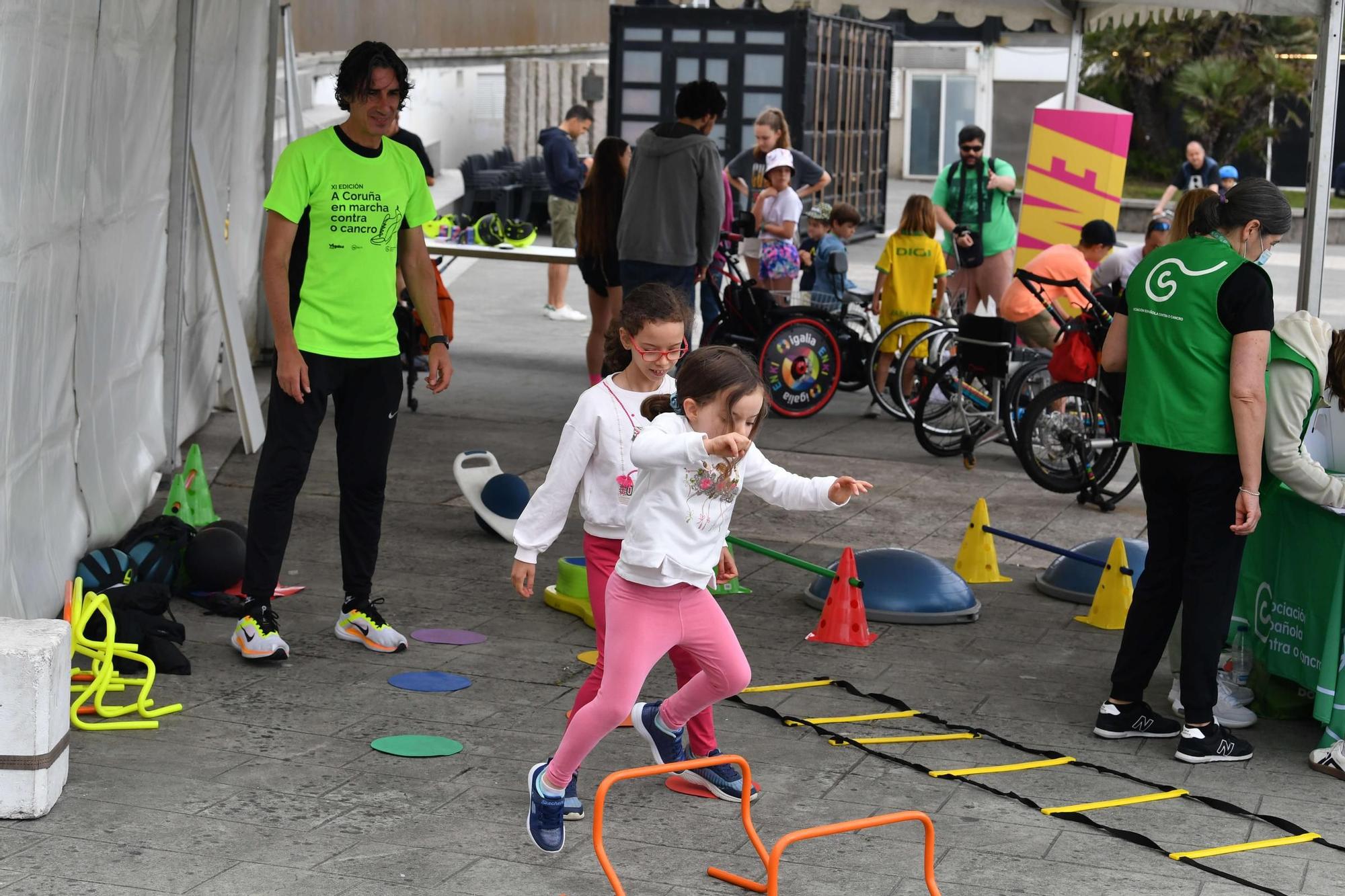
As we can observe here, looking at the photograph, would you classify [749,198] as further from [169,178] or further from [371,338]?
[371,338]

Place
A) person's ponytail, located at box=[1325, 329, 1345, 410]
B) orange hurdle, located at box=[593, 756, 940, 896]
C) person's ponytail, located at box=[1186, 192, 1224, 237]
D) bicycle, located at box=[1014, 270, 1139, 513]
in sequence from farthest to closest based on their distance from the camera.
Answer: bicycle, located at box=[1014, 270, 1139, 513] < person's ponytail, located at box=[1325, 329, 1345, 410] < person's ponytail, located at box=[1186, 192, 1224, 237] < orange hurdle, located at box=[593, 756, 940, 896]

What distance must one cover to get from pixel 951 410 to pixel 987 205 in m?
2.87

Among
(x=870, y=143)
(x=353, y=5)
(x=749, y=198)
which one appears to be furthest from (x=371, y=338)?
(x=870, y=143)

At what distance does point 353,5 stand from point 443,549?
1620 centimetres

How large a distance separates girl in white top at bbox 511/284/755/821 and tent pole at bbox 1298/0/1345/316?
416 cm

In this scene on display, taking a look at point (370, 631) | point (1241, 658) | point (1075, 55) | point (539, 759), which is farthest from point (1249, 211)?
point (1075, 55)

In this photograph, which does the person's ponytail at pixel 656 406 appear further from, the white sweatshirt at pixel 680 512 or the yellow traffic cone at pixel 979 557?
the yellow traffic cone at pixel 979 557

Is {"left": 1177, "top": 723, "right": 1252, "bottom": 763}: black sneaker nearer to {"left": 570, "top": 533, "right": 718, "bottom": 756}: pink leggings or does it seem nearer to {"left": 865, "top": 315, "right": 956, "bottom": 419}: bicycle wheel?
{"left": 570, "top": 533, "right": 718, "bottom": 756}: pink leggings

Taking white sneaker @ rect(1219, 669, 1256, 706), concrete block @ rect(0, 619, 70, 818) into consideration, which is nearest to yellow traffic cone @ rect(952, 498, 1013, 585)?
white sneaker @ rect(1219, 669, 1256, 706)

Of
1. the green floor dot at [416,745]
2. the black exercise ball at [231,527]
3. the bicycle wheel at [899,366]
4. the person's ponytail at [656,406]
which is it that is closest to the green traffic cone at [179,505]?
the black exercise ball at [231,527]

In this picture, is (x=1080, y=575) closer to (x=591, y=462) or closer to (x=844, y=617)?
(x=844, y=617)

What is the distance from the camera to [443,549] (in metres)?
7.80

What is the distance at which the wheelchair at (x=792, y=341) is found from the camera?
11.4 m

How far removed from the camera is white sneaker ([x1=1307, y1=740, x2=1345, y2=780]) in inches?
206
